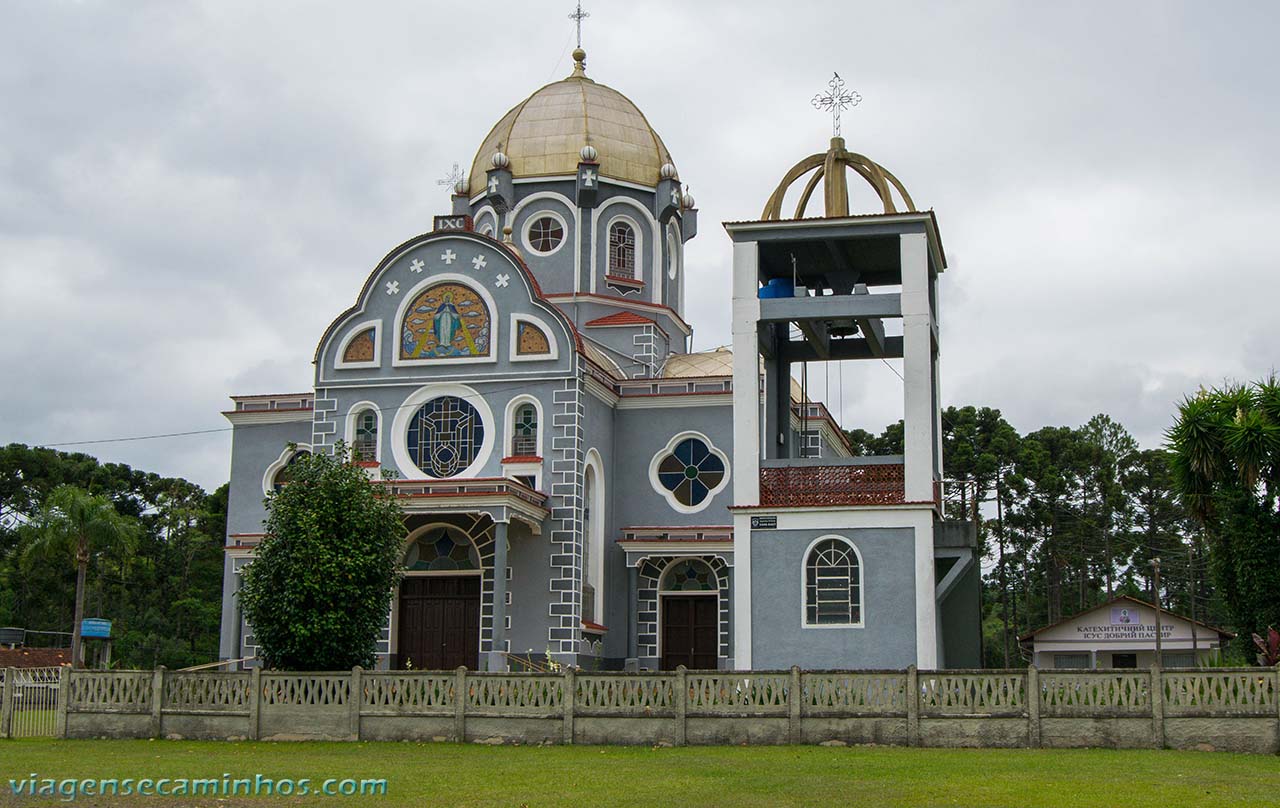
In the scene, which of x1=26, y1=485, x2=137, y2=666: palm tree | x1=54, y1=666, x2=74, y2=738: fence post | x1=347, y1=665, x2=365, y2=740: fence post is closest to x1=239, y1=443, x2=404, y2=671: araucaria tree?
x1=347, y1=665, x2=365, y2=740: fence post

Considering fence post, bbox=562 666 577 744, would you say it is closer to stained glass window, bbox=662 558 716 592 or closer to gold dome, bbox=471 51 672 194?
stained glass window, bbox=662 558 716 592

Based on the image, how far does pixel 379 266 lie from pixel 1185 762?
21238 millimetres

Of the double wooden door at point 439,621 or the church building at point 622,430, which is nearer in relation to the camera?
the church building at point 622,430

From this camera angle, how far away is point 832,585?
23.8 metres

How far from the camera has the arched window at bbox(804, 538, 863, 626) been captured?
2367cm

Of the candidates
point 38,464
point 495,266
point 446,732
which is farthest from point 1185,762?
point 38,464

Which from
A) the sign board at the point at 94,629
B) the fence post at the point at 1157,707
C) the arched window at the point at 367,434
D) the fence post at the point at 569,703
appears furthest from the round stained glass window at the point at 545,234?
the fence post at the point at 1157,707

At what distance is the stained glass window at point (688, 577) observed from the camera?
3272 cm

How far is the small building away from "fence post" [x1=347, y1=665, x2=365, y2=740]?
74.3 ft

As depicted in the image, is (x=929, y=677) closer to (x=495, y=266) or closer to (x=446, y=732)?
(x=446, y=732)

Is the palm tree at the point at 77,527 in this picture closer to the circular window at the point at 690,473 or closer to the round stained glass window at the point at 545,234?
the round stained glass window at the point at 545,234

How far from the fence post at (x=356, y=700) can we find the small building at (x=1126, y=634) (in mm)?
22648

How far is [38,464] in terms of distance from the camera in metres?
58.2

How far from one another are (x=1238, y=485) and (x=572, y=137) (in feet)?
61.5
